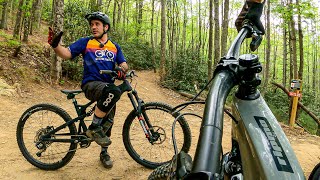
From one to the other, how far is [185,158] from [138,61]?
56.2 ft

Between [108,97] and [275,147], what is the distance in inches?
108

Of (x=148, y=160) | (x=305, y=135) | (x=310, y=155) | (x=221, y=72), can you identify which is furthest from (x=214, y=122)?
(x=305, y=135)

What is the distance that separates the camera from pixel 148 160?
4.05 metres

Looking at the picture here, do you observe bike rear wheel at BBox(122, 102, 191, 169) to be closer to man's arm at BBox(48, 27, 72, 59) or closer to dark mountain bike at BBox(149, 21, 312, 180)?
man's arm at BBox(48, 27, 72, 59)

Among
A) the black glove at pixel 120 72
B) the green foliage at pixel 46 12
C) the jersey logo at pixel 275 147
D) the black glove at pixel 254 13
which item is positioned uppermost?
the green foliage at pixel 46 12

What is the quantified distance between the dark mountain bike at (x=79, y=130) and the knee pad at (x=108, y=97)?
0.18 meters

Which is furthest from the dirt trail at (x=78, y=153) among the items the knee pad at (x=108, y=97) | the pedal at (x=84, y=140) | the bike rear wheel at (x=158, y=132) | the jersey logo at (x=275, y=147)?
the jersey logo at (x=275, y=147)

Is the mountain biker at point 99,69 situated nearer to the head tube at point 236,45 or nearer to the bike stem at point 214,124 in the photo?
the head tube at point 236,45

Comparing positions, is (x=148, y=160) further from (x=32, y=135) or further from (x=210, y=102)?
(x=210, y=102)

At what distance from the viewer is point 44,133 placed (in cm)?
381

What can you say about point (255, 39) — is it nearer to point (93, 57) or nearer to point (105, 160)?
point (93, 57)

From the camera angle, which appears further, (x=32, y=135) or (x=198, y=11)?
(x=198, y=11)

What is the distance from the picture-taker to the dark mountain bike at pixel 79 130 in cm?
369

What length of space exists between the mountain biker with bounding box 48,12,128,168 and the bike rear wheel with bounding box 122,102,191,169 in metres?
0.31
